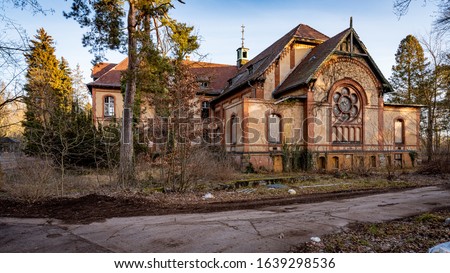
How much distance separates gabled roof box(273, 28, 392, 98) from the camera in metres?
17.9

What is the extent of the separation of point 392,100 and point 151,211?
31566mm

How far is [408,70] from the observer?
27672mm

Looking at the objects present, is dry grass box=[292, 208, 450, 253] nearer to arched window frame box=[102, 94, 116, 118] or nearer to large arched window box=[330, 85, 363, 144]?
large arched window box=[330, 85, 363, 144]

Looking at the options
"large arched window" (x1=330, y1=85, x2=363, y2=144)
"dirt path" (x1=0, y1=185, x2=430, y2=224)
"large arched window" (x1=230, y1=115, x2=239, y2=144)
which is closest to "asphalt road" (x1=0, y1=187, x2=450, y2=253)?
"dirt path" (x1=0, y1=185, x2=430, y2=224)

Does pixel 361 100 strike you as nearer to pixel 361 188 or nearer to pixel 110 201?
pixel 361 188

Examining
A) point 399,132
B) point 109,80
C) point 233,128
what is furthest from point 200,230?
point 109,80

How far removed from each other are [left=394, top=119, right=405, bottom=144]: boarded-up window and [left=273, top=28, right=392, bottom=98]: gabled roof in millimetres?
3046

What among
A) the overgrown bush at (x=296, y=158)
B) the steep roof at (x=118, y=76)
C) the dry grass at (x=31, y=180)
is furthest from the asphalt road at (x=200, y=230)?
the steep roof at (x=118, y=76)

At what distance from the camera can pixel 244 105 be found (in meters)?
16.9

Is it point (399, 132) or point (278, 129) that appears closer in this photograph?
point (278, 129)

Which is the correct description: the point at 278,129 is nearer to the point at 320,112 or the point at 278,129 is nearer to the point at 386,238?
the point at 320,112

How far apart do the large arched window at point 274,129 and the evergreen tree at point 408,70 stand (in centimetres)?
1641

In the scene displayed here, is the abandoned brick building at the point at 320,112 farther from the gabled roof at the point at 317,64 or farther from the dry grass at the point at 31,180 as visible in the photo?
the dry grass at the point at 31,180

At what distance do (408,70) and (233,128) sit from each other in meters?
21.0
